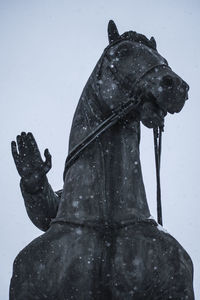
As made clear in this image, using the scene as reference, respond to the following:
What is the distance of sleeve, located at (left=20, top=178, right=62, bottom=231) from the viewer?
3885 mm

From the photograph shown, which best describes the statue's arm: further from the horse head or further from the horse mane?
the horse mane

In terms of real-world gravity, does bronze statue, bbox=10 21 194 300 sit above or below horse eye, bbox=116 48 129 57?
below

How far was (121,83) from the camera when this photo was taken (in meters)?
3.47

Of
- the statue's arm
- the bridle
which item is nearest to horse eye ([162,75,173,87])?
the bridle

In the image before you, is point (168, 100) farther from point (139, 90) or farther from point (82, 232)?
point (82, 232)

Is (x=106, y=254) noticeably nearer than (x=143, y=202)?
Yes

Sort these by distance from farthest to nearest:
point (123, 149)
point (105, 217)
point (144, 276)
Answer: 1. point (123, 149)
2. point (105, 217)
3. point (144, 276)

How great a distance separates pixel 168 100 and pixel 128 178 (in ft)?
1.90

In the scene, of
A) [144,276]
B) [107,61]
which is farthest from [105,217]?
[107,61]

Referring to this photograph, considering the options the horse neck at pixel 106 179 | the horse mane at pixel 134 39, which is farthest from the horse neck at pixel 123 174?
the horse mane at pixel 134 39

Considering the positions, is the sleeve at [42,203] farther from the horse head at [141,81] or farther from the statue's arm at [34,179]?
the horse head at [141,81]

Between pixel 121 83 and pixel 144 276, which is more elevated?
pixel 121 83

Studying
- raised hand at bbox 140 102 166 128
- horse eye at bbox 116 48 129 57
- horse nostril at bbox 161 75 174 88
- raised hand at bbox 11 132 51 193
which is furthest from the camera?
raised hand at bbox 11 132 51 193

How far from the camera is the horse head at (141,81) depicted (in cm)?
326
